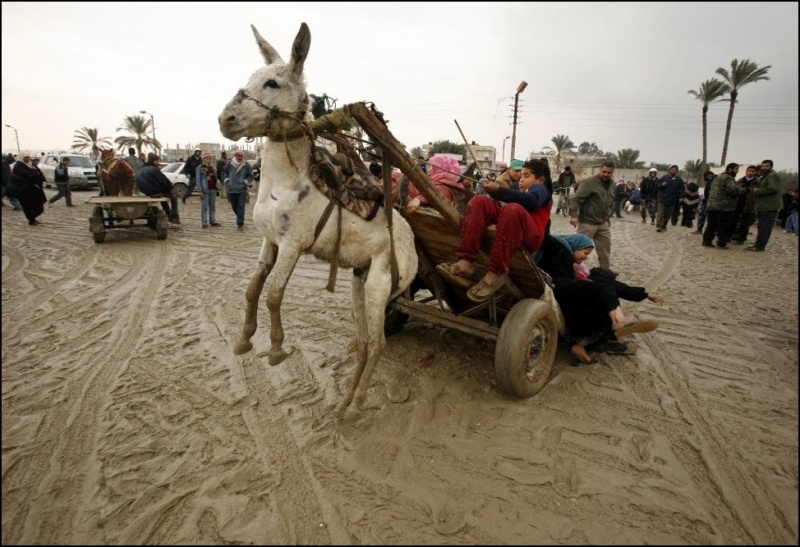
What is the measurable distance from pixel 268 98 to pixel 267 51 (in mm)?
536

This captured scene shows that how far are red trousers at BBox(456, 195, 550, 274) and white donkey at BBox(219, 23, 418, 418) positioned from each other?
2.11 ft

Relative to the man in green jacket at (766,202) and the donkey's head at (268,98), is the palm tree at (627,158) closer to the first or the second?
the man in green jacket at (766,202)

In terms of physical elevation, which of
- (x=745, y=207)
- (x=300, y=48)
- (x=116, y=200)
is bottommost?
(x=116, y=200)

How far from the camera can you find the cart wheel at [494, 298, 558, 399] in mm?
3363

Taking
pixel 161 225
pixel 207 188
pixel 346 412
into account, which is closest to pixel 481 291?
pixel 346 412

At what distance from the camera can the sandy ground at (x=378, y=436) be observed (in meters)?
2.41

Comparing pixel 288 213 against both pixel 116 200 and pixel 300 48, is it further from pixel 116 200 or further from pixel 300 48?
pixel 116 200

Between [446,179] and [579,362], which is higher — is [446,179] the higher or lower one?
the higher one

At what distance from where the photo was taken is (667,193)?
1330cm

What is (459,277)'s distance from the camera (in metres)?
3.52

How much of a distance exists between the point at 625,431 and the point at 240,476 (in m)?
2.98

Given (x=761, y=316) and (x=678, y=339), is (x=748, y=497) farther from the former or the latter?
(x=761, y=316)

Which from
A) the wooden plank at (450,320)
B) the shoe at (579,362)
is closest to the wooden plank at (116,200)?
the wooden plank at (450,320)

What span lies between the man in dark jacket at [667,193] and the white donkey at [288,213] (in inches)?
530
